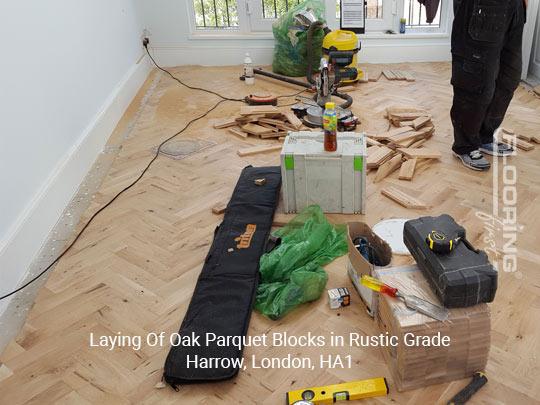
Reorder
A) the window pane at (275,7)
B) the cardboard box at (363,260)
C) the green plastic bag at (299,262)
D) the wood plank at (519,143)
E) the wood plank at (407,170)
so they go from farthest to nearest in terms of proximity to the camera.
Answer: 1. the window pane at (275,7)
2. the wood plank at (519,143)
3. the wood plank at (407,170)
4. the green plastic bag at (299,262)
5. the cardboard box at (363,260)

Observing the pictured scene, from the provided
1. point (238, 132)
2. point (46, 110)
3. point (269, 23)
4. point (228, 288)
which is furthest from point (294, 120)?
point (228, 288)

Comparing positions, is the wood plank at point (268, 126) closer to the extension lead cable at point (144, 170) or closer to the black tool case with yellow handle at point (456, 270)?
the extension lead cable at point (144, 170)

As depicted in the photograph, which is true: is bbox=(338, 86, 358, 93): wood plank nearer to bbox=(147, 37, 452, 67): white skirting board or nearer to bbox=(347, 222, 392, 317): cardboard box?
bbox=(147, 37, 452, 67): white skirting board

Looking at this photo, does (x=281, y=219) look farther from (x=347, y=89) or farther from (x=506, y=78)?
(x=347, y=89)

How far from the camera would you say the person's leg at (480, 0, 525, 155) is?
271cm

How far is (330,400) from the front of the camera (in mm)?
1705

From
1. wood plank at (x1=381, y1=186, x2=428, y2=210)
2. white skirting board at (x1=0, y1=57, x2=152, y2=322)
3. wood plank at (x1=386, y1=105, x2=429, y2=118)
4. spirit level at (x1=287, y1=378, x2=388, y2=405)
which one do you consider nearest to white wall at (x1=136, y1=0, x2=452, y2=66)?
white skirting board at (x1=0, y1=57, x2=152, y2=322)

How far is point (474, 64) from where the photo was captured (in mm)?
2762

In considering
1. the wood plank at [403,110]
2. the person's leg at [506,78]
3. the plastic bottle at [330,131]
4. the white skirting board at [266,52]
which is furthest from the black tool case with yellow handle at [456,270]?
the white skirting board at [266,52]

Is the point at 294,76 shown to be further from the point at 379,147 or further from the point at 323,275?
the point at 323,275

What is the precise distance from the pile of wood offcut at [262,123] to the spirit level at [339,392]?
2.14 meters

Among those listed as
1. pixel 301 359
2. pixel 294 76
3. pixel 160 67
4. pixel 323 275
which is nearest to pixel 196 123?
pixel 294 76

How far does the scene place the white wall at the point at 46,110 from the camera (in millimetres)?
2422

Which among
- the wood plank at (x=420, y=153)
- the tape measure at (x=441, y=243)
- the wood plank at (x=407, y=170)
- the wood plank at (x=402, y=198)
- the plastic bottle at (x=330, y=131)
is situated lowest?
the wood plank at (x=402, y=198)
